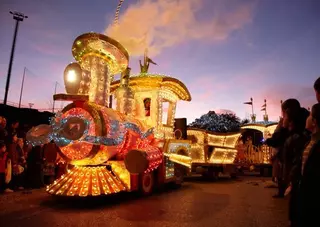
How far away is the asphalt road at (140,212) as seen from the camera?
12.9 feet

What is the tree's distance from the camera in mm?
37188

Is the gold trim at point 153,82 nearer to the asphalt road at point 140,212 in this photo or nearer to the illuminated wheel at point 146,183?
the illuminated wheel at point 146,183

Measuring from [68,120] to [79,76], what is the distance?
0.90 metres

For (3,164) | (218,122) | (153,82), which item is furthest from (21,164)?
(218,122)

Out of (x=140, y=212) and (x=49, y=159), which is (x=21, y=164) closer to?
(x=49, y=159)

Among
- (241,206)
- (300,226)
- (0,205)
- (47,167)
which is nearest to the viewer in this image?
(300,226)

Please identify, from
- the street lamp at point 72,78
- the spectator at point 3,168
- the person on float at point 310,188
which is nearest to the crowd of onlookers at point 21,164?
the spectator at point 3,168

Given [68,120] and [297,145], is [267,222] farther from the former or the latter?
[68,120]

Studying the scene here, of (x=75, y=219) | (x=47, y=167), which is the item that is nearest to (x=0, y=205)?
(x=75, y=219)

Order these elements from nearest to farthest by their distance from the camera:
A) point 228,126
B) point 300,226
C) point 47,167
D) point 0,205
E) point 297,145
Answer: point 300,226, point 297,145, point 0,205, point 47,167, point 228,126

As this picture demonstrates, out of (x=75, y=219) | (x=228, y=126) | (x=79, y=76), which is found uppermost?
(x=228, y=126)

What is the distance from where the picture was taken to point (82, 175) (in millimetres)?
5492

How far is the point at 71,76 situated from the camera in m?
5.26

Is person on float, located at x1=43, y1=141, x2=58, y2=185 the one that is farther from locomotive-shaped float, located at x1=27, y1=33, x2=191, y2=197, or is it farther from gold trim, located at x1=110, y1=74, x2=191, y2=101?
gold trim, located at x1=110, y1=74, x2=191, y2=101
